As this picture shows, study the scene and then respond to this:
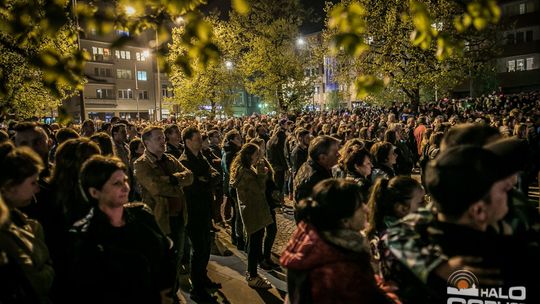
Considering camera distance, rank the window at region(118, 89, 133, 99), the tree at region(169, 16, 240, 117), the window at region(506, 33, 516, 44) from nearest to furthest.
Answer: the tree at region(169, 16, 240, 117), the window at region(506, 33, 516, 44), the window at region(118, 89, 133, 99)

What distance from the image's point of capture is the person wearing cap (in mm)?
2047

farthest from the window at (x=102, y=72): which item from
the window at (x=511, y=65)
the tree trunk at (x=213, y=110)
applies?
the window at (x=511, y=65)

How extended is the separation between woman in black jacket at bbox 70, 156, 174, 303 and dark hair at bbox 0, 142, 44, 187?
355 millimetres

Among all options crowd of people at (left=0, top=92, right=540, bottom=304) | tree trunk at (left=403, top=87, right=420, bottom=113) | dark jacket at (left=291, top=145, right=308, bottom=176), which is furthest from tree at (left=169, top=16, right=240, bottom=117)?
crowd of people at (left=0, top=92, right=540, bottom=304)

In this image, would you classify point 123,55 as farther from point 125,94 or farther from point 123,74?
point 125,94

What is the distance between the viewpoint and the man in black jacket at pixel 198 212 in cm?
549

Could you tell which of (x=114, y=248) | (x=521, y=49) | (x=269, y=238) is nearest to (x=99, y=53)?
(x=521, y=49)

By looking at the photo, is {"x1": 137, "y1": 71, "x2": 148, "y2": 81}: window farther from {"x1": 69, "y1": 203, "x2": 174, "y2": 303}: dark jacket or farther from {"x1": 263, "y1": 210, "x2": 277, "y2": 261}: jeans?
{"x1": 69, "y1": 203, "x2": 174, "y2": 303}: dark jacket

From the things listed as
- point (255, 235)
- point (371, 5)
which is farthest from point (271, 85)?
point (255, 235)

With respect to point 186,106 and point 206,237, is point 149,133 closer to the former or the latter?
point 206,237

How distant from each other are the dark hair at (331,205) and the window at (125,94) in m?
62.5

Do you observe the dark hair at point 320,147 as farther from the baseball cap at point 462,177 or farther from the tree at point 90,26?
the baseball cap at point 462,177

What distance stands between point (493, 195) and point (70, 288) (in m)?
2.61

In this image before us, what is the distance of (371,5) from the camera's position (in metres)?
24.1
